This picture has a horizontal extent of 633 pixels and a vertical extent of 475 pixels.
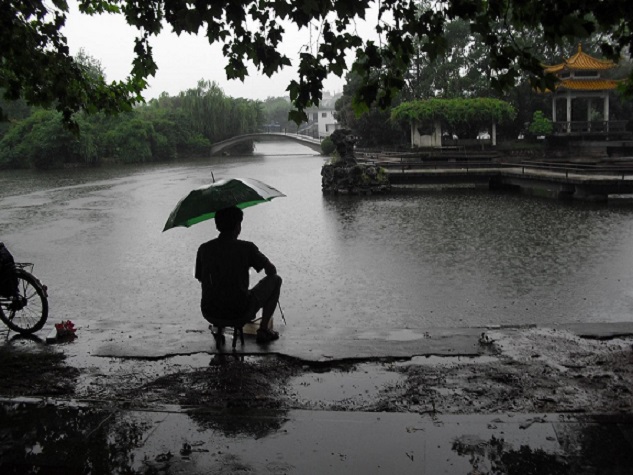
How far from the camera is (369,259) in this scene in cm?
1139

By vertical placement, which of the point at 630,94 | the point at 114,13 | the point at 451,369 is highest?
the point at 114,13

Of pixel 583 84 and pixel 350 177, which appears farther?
pixel 583 84

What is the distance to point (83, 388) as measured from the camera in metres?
4.12

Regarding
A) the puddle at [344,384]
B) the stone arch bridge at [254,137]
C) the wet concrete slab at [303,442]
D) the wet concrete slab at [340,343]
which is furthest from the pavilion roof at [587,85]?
the wet concrete slab at [303,442]

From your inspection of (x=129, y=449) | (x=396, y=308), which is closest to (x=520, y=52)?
(x=129, y=449)

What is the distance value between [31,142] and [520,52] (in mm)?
49250

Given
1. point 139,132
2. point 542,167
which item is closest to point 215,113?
point 139,132

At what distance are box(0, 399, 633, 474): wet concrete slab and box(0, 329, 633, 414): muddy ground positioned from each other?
0.25 m

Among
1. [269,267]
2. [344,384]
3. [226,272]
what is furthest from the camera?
[269,267]

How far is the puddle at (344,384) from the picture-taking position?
384 cm

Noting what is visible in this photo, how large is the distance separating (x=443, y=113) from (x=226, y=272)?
1330 inches

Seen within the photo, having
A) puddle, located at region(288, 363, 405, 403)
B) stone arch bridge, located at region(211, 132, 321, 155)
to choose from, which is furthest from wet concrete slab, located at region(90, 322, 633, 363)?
stone arch bridge, located at region(211, 132, 321, 155)

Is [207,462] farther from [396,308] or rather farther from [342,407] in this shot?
[396,308]

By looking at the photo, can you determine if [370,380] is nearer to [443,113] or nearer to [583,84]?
[443,113]
